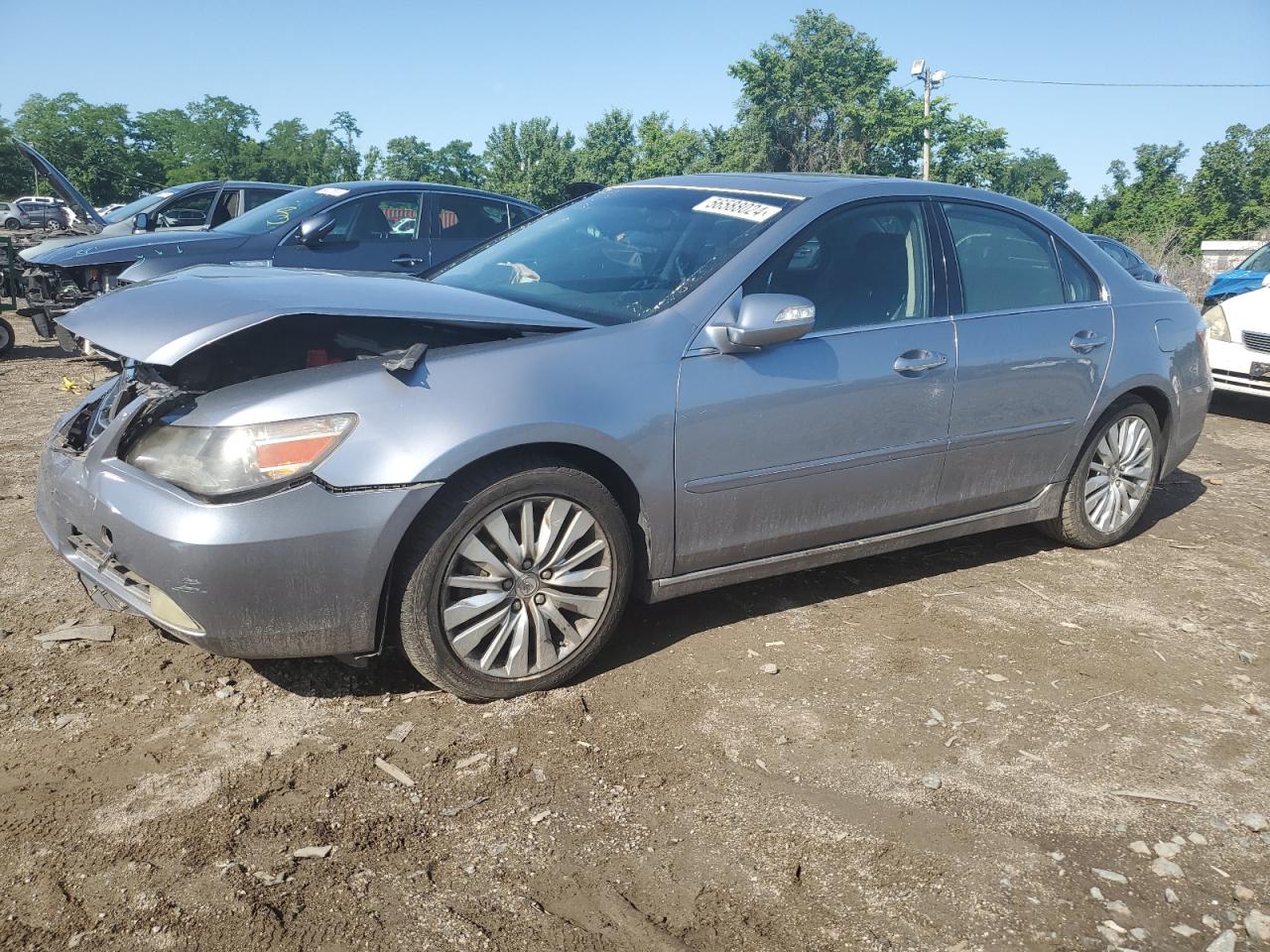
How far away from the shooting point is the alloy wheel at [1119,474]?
15.8 ft

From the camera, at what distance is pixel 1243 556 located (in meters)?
5.07

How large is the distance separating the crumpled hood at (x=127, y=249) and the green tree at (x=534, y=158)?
80257 mm

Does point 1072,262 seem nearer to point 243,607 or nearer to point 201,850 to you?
point 243,607

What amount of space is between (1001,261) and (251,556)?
3.23 metres

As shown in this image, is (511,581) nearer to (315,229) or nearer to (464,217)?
(315,229)

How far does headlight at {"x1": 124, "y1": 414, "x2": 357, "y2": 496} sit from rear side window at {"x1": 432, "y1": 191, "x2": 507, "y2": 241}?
6.71 metres

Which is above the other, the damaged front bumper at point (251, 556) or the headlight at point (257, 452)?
the headlight at point (257, 452)

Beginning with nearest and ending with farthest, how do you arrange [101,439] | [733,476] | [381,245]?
1. [101,439]
2. [733,476]
3. [381,245]

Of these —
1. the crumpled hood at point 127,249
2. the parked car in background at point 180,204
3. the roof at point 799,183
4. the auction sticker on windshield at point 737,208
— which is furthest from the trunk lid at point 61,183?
the auction sticker on windshield at point 737,208

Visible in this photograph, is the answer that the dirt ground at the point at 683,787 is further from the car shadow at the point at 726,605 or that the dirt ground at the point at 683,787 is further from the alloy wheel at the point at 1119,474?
the alloy wheel at the point at 1119,474

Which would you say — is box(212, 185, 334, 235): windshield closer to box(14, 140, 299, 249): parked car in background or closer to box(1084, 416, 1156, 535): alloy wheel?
box(14, 140, 299, 249): parked car in background

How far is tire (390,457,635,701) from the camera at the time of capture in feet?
9.96

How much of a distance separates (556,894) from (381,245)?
7507 millimetres

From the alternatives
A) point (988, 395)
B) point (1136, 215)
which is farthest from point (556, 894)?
point (1136, 215)
